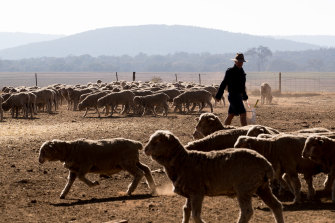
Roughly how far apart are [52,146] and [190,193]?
411 centimetres

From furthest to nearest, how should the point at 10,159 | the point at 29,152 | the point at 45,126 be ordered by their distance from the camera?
1. the point at 45,126
2. the point at 29,152
3. the point at 10,159

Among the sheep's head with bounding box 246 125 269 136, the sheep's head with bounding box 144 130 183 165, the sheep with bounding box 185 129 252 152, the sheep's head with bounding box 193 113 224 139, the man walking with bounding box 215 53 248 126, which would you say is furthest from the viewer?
the man walking with bounding box 215 53 248 126

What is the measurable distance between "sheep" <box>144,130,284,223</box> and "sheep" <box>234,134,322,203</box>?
1.78 m

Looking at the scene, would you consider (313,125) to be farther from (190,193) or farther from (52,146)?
(190,193)

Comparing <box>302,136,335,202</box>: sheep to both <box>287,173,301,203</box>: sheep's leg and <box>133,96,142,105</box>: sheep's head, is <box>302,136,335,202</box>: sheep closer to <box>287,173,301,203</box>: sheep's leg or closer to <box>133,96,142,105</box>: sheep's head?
<box>287,173,301,203</box>: sheep's leg

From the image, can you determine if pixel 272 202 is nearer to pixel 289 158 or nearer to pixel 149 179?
pixel 289 158

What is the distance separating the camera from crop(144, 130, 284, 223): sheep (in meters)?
8.62

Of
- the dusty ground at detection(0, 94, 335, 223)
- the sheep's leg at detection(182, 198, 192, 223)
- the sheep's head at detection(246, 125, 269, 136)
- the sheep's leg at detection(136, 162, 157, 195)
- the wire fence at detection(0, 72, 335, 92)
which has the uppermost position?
the sheep's head at detection(246, 125, 269, 136)

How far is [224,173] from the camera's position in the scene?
879 cm

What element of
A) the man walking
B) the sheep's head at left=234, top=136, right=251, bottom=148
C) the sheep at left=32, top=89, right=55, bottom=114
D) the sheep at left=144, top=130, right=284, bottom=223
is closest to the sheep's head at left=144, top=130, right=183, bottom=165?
the sheep at left=144, top=130, right=284, bottom=223

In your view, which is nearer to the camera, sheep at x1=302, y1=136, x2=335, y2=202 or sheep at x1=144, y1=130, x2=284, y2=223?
sheep at x1=144, y1=130, x2=284, y2=223

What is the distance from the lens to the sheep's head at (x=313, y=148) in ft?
34.1

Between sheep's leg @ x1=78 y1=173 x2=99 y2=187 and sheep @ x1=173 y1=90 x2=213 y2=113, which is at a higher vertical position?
sheep's leg @ x1=78 y1=173 x2=99 y2=187

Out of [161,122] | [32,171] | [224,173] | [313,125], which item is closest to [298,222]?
[224,173]
